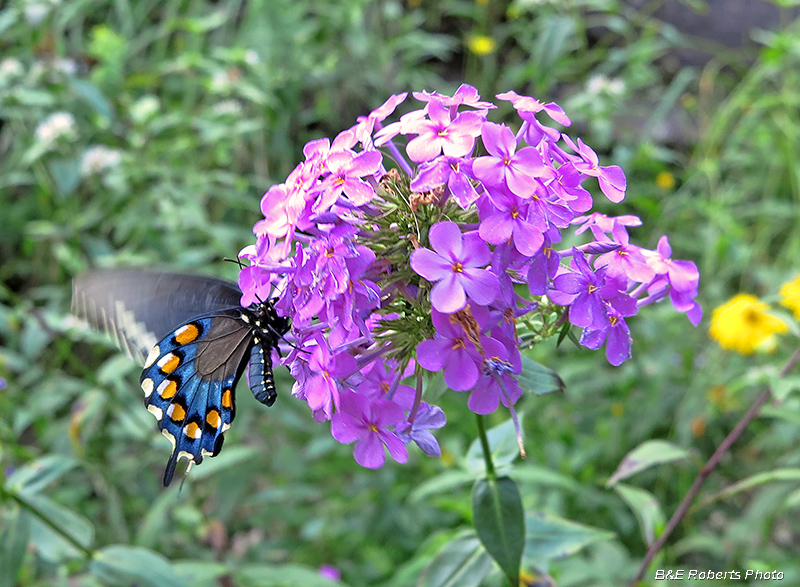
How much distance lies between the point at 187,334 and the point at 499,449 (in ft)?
2.46

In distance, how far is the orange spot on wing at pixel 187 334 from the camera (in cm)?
143

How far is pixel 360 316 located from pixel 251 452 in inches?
51.5

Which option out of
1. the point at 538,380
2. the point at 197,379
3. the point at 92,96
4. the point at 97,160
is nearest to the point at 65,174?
the point at 97,160

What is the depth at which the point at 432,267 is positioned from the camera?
3.05ft

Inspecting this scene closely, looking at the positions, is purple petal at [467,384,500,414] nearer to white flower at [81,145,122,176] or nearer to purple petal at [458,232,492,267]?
purple petal at [458,232,492,267]

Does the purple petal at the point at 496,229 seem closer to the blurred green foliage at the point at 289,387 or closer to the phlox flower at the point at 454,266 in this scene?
the phlox flower at the point at 454,266

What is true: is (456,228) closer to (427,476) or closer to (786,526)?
(427,476)

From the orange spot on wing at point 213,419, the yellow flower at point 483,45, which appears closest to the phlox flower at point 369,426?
the orange spot on wing at point 213,419

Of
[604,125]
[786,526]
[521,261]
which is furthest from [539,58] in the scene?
[786,526]

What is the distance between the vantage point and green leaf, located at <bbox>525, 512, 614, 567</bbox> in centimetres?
142

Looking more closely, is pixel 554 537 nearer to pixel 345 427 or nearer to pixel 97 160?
pixel 345 427

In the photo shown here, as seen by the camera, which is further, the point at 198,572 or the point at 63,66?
the point at 63,66

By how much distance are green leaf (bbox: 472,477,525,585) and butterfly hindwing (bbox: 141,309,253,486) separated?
1.87 feet

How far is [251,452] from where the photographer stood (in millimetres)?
2152
